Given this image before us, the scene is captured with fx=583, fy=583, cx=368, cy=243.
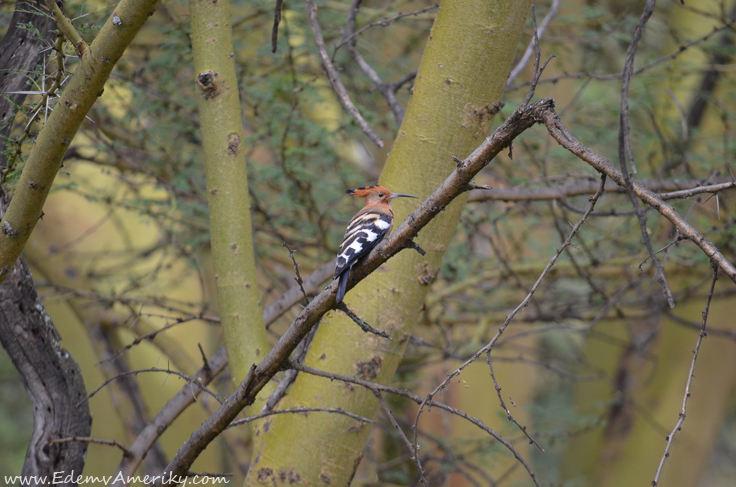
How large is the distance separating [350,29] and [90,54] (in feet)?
6.69

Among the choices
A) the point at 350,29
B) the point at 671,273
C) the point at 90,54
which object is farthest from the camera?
the point at 671,273

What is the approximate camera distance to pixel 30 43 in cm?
240

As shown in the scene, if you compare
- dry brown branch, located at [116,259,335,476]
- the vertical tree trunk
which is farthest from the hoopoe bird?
the vertical tree trunk

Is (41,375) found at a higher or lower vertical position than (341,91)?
lower

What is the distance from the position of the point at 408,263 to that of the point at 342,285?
2.48ft

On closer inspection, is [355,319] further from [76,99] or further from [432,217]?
[76,99]

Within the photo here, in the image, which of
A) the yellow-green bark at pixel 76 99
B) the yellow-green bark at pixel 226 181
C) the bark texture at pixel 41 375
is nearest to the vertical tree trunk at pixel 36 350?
the bark texture at pixel 41 375

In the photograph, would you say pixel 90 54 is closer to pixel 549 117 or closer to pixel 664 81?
pixel 549 117

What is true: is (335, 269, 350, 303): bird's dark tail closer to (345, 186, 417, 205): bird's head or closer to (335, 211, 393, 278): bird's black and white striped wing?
(335, 211, 393, 278): bird's black and white striped wing

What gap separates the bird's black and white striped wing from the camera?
215cm

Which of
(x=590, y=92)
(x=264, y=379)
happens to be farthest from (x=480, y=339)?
(x=590, y=92)

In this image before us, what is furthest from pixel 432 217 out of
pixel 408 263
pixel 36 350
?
pixel 36 350

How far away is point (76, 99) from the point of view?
1951 mm

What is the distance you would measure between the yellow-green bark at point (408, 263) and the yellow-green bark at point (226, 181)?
1.19 ft
